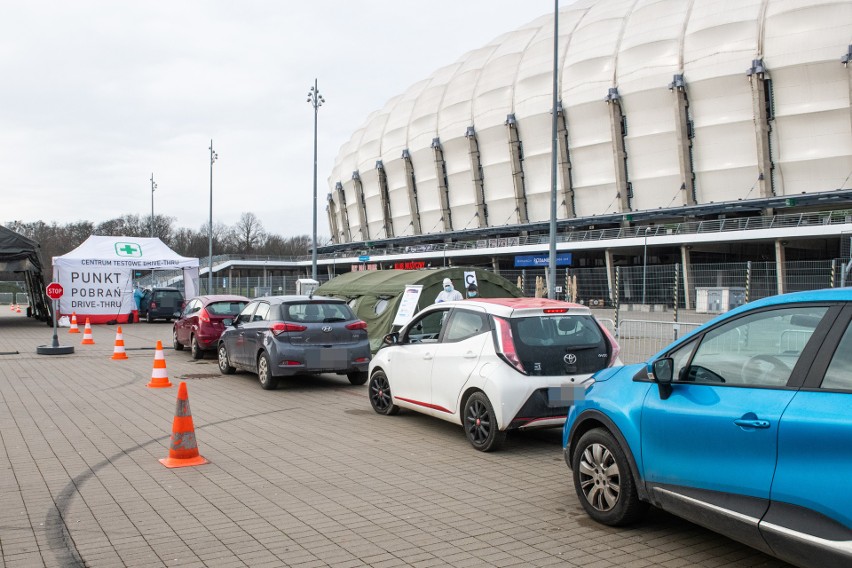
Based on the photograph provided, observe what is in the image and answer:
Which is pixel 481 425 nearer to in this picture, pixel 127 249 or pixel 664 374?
pixel 664 374

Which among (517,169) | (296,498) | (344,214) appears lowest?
(296,498)

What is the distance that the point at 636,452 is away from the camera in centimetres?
491

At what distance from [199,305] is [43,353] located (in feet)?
13.3

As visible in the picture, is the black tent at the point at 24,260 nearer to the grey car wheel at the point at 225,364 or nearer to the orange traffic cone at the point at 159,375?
the grey car wheel at the point at 225,364

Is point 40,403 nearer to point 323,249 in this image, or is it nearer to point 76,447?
point 76,447

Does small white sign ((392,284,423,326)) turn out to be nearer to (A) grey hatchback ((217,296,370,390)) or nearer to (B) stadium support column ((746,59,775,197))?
(A) grey hatchback ((217,296,370,390))

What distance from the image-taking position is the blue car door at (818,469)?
11.3ft

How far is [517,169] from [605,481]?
195 ft

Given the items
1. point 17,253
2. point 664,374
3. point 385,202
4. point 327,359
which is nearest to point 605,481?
point 664,374

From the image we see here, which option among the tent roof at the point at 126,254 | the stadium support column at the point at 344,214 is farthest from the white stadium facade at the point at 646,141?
the tent roof at the point at 126,254

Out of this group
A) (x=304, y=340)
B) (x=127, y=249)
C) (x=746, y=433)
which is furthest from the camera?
(x=127, y=249)

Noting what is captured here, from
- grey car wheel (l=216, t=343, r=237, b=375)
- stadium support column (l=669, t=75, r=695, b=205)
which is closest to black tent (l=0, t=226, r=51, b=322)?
grey car wheel (l=216, t=343, r=237, b=375)

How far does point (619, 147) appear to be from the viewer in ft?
178

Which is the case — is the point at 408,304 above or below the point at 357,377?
above
